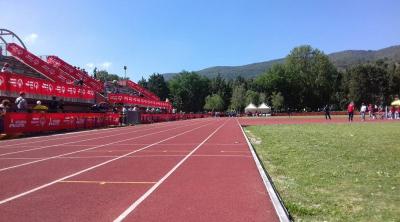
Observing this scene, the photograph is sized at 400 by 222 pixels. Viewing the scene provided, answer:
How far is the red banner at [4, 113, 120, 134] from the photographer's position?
23188 millimetres

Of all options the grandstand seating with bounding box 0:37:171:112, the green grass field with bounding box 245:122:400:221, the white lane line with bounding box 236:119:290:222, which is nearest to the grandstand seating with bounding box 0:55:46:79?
the grandstand seating with bounding box 0:37:171:112

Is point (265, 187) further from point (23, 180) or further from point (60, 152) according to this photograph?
point (60, 152)

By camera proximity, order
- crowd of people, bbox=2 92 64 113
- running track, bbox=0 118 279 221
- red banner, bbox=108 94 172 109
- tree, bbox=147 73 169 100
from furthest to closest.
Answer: tree, bbox=147 73 169 100 < red banner, bbox=108 94 172 109 < crowd of people, bbox=2 92 64 113 < running track, bbox=0 118 279 221

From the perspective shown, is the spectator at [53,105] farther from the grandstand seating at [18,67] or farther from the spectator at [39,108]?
the grandstand seating at [18,67]

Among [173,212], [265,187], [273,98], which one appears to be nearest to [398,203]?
[265,187]

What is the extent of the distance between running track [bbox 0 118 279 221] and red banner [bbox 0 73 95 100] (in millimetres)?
13966

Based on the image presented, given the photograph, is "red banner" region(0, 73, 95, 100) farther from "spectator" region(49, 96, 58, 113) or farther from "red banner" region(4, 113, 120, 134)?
"red banner" region(4, 113, 120, 134)

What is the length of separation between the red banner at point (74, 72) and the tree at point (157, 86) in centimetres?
10096

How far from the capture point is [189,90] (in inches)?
6358

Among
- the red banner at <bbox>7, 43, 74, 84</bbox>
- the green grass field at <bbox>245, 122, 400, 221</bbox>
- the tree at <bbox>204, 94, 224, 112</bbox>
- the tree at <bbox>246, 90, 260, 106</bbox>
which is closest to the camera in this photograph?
the green grass field at <bbox>245, 122, 400, 221</bbox>

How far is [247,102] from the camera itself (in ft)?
447

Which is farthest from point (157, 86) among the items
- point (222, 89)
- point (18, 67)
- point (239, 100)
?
point (18, 67)

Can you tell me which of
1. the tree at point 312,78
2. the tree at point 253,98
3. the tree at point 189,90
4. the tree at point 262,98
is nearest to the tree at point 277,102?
the tree at point 262,98

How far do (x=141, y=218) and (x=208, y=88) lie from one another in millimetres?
159933
